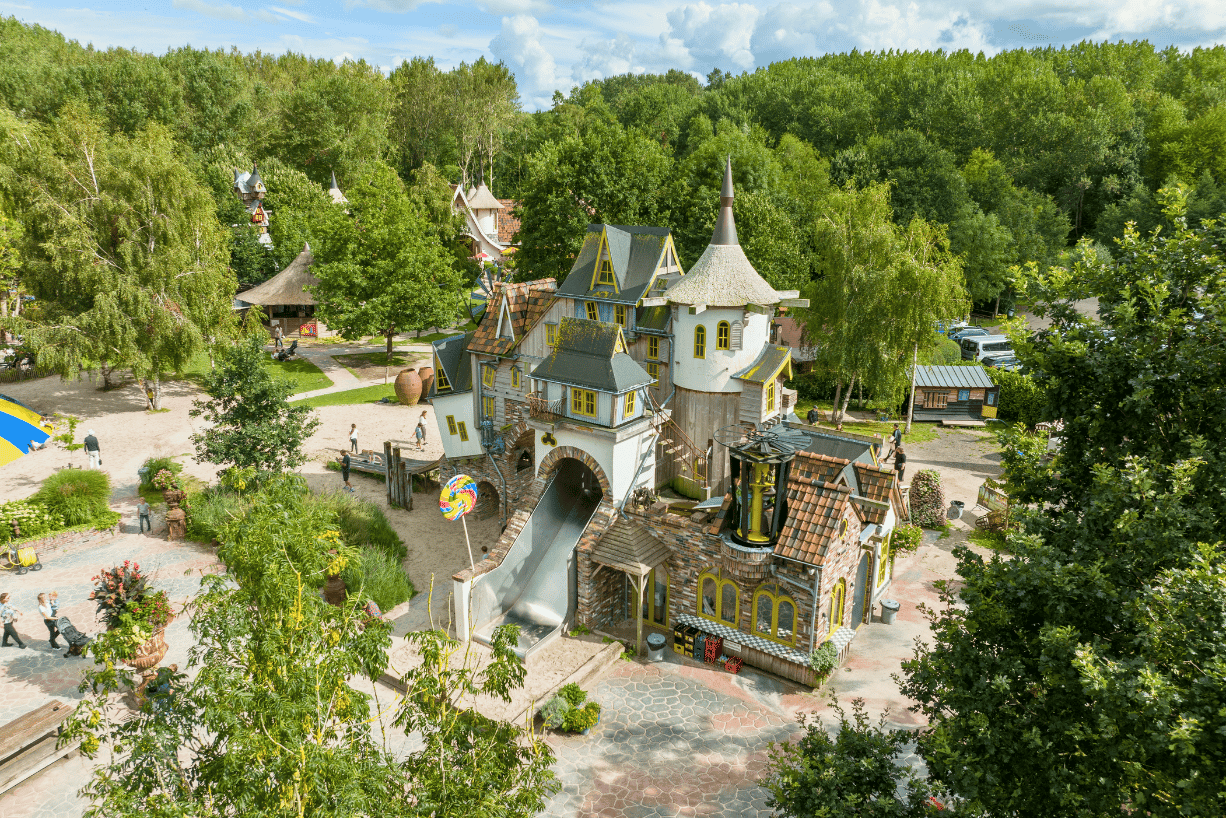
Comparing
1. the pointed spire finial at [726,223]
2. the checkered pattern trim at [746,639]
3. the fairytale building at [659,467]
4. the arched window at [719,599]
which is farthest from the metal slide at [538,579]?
the pointed spire finial at [726,223]

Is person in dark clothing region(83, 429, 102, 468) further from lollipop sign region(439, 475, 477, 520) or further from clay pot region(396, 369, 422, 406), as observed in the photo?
lollipop sign region(439, 475, 477, 520)

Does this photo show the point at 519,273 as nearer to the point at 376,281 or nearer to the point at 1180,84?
the point at 376,281

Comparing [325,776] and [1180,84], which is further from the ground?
[1180,84]

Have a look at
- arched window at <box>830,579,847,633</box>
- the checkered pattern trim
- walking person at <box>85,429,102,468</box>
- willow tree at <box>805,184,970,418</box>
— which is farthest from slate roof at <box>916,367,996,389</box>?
walking person at <box>85,429,102,468</box>

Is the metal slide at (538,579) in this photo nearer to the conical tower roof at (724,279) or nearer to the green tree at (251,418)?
the conical tower roof at (724,279)

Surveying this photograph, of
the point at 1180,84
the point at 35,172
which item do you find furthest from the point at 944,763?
the point at 1180,84
